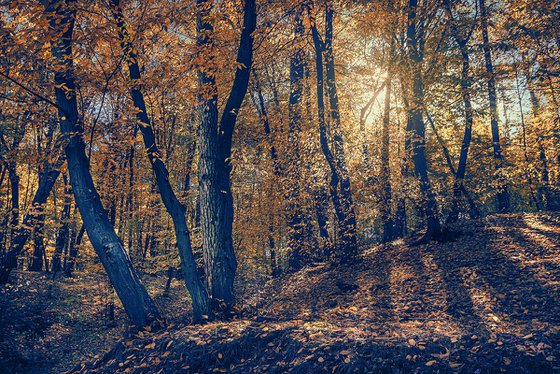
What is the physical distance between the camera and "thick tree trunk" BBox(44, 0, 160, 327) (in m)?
6.20

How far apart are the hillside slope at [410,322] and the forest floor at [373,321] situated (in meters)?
0.02

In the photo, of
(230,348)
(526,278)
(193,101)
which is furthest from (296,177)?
(230,348)

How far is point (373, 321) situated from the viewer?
6742 mm

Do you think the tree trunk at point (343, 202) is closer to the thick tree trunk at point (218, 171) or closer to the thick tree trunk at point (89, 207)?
the thick tree trunk at point (218, 171)

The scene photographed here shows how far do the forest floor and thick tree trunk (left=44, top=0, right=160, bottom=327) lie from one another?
1.76 feet

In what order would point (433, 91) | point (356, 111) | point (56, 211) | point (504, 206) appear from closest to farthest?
point (433, 91) < point (56, 211) < point (504, 206) < point (356, 111)

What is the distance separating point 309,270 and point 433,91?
7.44 m

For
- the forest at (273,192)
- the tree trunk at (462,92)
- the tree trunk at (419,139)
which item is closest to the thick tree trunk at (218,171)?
the forest at (273,192)

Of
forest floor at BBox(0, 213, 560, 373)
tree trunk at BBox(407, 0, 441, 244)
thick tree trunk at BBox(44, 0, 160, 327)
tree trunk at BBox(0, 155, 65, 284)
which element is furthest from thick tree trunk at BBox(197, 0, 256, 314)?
tree trunk at BBox(0, 155, 65, 284)

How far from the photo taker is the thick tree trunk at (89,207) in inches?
244

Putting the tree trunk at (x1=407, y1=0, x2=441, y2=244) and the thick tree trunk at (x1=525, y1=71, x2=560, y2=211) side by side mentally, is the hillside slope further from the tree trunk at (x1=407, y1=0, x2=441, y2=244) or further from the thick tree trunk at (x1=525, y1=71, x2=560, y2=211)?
the thick tree trunk at (x1=525, y1=71, x2=560, y2=211)

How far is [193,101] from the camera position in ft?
22.7

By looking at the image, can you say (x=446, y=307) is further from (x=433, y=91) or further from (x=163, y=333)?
→ (x=433, y=91)

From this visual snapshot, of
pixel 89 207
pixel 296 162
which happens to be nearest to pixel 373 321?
pixel 89 207
